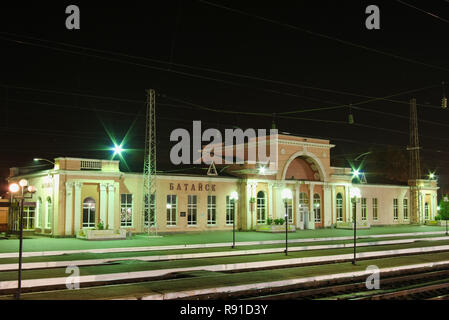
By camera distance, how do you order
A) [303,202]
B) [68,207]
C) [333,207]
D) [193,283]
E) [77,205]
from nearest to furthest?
[193,283], [68,207], [77,205], [303,202], [333,207]

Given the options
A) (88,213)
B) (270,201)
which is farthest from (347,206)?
(88,213)

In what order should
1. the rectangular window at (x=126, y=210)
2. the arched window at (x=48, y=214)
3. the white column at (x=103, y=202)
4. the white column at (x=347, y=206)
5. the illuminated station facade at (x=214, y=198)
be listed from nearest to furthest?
the illuminated station facade at (x=214, y=198), the arched window at (x=48, y=214), the white column at (x=103, y=202), the rectangular window at (x=126, y=210), the white column at (x=347, y=206)

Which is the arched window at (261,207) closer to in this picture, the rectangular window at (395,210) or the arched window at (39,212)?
the arched window at (39,212)

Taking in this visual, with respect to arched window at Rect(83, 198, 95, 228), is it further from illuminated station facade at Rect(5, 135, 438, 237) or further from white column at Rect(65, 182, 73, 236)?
white column at Rect(65, 182, 73, 236)

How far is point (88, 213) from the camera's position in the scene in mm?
32438

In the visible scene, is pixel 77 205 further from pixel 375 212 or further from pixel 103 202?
pixel 375 212

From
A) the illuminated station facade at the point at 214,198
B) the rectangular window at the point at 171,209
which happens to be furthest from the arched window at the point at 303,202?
the rectangular window at the point at 171,209

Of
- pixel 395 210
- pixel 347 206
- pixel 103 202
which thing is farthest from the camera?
pixel 395 210

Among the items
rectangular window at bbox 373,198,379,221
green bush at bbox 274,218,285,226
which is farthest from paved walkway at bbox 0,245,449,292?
rectangular window at bbox 373,198,379,221

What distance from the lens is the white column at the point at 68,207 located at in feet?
103

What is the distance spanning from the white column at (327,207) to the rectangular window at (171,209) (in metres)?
15.1

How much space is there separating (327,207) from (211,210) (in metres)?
12.2

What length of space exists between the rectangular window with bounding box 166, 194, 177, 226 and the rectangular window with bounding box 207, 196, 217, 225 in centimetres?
309
